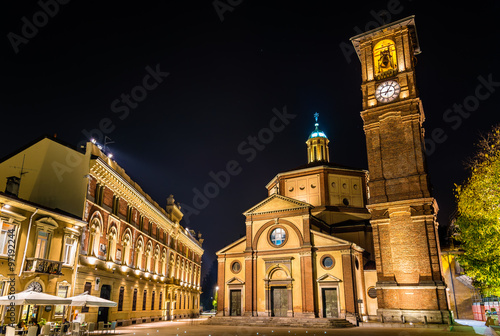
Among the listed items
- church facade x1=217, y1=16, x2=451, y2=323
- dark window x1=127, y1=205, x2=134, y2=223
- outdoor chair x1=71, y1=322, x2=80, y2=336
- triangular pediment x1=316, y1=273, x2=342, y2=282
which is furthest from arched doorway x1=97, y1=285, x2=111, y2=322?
triangular pediment x1=316, y1=273, x2=342, y2=282

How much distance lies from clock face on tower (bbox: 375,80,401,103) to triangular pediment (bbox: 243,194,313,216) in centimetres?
1239

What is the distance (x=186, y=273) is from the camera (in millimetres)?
50281

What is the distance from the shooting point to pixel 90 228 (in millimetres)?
25234

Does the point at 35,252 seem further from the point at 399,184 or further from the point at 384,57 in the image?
the point at 384,57

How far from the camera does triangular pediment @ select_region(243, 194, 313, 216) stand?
3736 centimetres

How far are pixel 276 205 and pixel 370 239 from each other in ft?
37.0

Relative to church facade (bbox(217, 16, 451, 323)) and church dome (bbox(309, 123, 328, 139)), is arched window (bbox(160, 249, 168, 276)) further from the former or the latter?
church dome (bbox(309, 123, 328, 139))

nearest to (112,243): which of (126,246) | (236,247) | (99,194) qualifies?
(126,246)

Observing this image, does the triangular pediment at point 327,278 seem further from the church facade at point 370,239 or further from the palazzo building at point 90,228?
the palazzo building at point 90,228

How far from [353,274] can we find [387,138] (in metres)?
12.4

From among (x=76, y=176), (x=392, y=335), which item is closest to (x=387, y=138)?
(x=392, y=335)

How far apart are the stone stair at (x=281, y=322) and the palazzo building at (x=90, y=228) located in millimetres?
7521

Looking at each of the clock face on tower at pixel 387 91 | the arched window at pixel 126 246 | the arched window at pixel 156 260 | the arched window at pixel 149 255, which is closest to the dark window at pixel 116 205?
the arched window at pixel 126 246

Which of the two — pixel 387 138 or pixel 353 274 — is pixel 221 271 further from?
pixel 387 138
